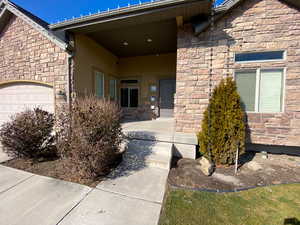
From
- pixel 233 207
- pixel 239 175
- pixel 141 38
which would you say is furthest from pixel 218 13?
pixel 233 207

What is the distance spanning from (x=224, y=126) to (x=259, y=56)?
2.44 m

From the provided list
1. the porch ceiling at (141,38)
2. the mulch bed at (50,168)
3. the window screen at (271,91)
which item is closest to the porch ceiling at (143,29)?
the porch ceiling at (141,38)

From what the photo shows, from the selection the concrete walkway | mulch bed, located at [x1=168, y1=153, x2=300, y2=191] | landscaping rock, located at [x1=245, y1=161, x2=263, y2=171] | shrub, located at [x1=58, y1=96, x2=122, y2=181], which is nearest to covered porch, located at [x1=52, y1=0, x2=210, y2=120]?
shrub, located at [x1=58, y1=96, x2=122, y2=181]

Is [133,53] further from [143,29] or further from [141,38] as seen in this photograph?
[143,29]

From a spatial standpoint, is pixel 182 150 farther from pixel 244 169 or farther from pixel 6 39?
pixel 6 39

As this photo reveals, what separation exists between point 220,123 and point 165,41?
4558 millimetres

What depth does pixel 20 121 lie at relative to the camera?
3719 mm

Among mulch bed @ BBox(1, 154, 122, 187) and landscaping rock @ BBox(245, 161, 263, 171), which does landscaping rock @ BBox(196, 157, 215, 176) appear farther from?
mulch bed @ BBox(1, 154, 122, 187)

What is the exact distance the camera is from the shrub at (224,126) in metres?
3.65

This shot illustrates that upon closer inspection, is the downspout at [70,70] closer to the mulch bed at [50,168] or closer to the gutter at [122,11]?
the gutter at [122,11]

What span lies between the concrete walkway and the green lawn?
12.1 inches

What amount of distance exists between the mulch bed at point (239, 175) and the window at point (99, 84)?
499cm

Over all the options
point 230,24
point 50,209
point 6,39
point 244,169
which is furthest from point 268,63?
point 6,39

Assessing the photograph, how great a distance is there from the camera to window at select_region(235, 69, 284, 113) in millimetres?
4004
